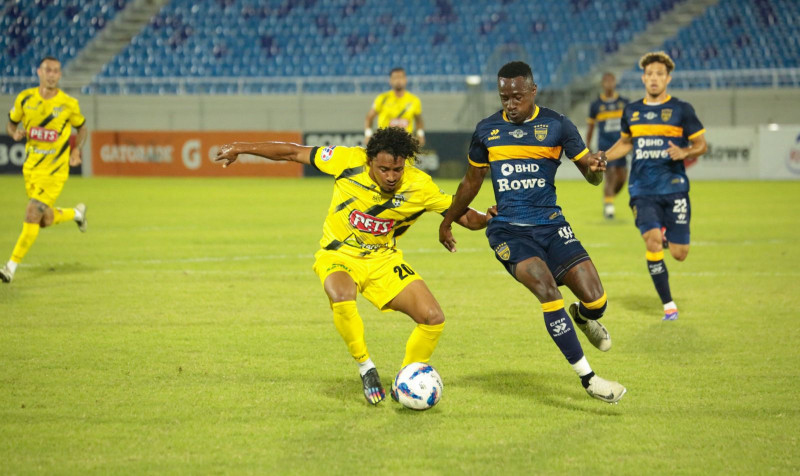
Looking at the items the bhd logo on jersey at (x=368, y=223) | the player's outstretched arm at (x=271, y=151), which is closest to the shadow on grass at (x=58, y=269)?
the player's outstretched arm at (x=271, y=151)

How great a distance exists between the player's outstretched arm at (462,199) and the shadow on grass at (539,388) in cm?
89

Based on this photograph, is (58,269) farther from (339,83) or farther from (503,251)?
(339,83)

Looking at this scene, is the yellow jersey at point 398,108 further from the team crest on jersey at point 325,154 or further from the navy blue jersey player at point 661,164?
the team crest on jersey at point 325,154

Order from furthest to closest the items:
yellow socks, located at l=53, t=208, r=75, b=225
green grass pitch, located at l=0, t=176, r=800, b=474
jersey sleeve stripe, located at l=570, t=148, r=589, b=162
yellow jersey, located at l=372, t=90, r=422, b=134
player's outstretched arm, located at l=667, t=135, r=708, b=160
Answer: yellow jersey, located at l=372, t=90, r=422, b=134, yellow socks, located at l=53, t=208, r=75, b=225, player's outstretched arm, located at l=667, t=135, r=708, b=160, jersey sleeve stripe, located at l=570, t=148, r=589, b=162, green grass pitch, located at l=0, t=176, r=800, b=474

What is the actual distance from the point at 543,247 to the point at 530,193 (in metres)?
0.36

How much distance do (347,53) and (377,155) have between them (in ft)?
86.4

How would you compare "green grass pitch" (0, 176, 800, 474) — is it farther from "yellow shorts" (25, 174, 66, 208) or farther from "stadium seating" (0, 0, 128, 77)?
"stadium seating" (0, 0, 128, 77)

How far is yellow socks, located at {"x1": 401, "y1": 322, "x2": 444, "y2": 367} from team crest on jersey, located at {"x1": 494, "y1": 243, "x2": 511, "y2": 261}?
587mm

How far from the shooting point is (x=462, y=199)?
19.2 ft

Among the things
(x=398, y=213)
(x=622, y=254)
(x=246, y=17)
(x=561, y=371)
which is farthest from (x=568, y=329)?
(x=246, y=17)

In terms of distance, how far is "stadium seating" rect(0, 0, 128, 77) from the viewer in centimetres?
3045

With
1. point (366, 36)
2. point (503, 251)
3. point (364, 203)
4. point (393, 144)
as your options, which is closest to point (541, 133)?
point (503, 251)

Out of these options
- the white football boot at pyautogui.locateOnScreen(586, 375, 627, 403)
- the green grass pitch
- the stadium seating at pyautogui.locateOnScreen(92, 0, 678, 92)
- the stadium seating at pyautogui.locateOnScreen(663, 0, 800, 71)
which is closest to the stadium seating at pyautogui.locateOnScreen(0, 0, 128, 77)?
the stadium seating at pyautogui.locateOnScreen(92, 0, 678, 92)

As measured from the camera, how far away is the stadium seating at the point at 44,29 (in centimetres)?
3045
